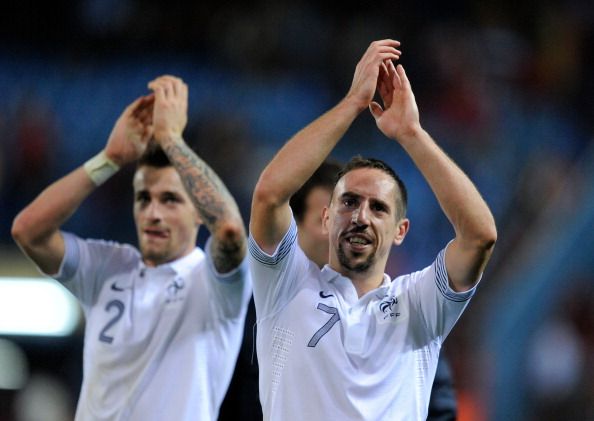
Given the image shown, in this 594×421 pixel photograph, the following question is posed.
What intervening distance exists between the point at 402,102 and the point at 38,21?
7.92 meters

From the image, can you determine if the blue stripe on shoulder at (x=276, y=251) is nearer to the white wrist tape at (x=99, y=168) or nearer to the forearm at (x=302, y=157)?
the forearm at (x=302, y=157)

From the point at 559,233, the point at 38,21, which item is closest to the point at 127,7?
the point at 38,21

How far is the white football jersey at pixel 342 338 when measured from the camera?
2.90m

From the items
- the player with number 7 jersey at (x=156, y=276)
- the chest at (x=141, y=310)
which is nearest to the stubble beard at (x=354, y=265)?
the player with number 7 jersey at (x=156, y=276)

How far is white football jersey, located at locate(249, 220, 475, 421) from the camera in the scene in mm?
2904

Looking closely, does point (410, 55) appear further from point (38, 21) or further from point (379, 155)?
point (38, 21)

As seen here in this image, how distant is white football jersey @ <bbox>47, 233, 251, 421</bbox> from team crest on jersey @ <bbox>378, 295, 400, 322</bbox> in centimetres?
91

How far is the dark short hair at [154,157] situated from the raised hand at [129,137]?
0.07 feet

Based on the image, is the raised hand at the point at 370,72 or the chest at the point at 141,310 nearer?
the raised hand at the point at 370,72

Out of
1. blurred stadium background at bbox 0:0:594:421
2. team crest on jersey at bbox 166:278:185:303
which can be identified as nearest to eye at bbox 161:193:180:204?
team crest on jersey at bbox 166:278:185:303

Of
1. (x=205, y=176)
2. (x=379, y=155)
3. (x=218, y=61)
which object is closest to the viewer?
(x=205, y=176)

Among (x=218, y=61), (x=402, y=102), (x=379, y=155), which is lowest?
(x=402, y=102)

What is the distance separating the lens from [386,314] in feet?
10.1

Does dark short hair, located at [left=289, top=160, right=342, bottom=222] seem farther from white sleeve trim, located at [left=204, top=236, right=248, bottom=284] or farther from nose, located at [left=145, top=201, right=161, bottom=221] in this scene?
nose, located at [left=145, top=201, right=161, bottom=221]
